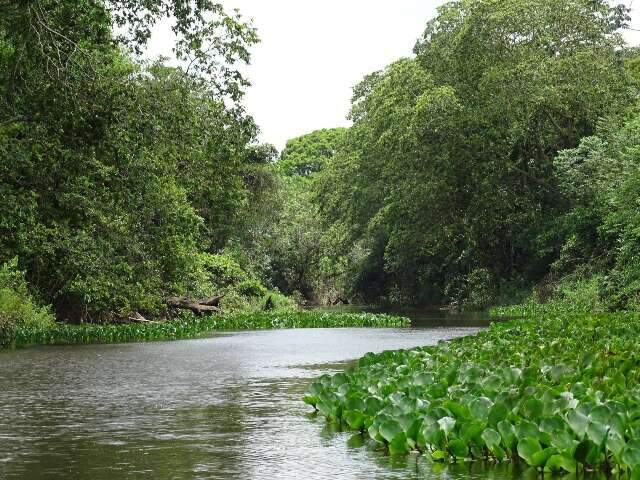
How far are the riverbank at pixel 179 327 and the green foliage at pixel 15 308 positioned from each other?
0.29 m

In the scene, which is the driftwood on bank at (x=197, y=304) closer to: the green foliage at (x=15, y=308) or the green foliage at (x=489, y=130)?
the green foliage at (x=15, y=308)

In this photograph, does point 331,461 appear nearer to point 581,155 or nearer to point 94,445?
point 94,445

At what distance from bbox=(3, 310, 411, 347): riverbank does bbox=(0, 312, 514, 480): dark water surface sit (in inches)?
180

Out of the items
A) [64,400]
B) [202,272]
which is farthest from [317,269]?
[64,400]

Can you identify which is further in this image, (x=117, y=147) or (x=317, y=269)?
(x=317, y=269)

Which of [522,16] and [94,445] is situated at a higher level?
[522,16]

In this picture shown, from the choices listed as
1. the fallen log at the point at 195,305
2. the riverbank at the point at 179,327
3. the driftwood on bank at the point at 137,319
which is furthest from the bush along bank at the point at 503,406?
the fallen log at the point at 195,305

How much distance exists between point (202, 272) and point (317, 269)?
37.1m

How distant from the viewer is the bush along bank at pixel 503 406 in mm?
6141

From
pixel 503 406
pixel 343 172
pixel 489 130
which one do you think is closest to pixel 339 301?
pixel 343 172

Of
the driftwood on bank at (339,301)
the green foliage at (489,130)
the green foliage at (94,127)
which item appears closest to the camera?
the green foliage at (94,127)

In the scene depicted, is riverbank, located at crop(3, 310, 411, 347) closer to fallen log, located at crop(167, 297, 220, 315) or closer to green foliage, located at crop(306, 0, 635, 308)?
fallen log, located at crop(167, 297, 220, 315)

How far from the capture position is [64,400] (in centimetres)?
1123

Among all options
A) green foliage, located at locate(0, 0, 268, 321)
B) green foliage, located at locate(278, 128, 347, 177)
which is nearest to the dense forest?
green foliage, located at locate(0, 0, 268, 321)
